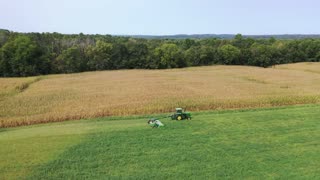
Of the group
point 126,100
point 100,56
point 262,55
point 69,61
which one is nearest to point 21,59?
point 69,61

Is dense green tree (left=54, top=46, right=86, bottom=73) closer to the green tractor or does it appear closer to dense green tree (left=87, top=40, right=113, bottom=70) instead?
dense green tree (left=87, top=40, right=113, bottom=70)

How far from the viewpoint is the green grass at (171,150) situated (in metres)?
15.3

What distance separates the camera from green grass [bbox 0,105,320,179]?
603 inches

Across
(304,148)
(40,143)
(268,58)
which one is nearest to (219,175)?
(304,148)

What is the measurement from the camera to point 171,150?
18.2m

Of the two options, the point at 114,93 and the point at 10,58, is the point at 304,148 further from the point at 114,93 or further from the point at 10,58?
the point at 10,58

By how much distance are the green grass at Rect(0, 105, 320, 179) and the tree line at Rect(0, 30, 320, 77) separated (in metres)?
53.2

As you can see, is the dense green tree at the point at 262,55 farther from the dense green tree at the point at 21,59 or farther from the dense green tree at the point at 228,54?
the dense green tree at the point at 21,59

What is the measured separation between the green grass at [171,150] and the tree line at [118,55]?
53200 mm

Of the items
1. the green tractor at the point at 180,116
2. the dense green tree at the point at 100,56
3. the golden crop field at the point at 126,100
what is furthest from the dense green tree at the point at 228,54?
the green tractor at the point at 180,116

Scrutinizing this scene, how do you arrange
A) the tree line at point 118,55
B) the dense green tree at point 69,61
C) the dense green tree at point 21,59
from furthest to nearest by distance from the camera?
1. the dense green tree at point 69,61
2. the tree line at point 118,55
3. the dense green tree at point 21,59

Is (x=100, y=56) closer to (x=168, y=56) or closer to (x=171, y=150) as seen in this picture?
(x=168, y=56)

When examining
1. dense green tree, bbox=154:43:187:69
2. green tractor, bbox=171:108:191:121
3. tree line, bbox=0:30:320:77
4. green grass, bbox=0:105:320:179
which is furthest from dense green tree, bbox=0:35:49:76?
green tractor, bbox=171:108:191:121

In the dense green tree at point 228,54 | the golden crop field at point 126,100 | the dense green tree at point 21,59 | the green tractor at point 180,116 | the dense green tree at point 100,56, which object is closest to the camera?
the green tractor at point 180,116
